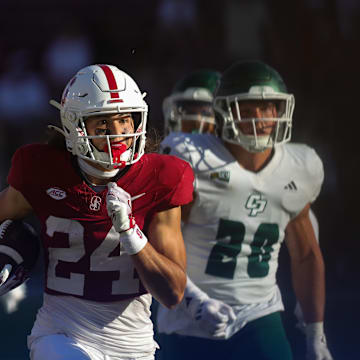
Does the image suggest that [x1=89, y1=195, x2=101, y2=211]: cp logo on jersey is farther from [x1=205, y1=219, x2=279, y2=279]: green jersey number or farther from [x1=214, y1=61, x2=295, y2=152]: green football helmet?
[x1=214, y1=61, x2=295, y2=152]: green football helmet

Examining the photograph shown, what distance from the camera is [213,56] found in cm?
745

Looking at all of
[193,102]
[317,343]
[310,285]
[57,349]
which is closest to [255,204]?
[310,285]

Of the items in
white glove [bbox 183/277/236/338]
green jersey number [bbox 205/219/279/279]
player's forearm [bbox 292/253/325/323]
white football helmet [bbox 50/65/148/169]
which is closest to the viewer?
white football helmet [bbox 50/65/148/169]

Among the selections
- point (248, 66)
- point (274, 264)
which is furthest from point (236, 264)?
point (248, 66)

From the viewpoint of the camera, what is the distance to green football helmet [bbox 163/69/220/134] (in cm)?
559

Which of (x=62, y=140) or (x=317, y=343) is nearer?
(x=62, y=140)

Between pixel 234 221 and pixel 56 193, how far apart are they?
1.17 m

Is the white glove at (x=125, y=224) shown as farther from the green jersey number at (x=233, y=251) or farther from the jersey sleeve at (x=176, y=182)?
the green jersey number at (x=233, y=251)

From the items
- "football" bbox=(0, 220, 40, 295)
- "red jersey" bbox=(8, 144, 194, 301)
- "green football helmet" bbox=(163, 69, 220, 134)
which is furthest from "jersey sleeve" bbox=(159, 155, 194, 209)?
"green football helmet" bbox=(163, 69, 220, 134)

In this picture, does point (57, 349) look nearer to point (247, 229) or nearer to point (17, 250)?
point (17, 250)

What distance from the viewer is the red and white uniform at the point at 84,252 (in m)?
2.83

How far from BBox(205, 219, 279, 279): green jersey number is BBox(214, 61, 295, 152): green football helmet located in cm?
34

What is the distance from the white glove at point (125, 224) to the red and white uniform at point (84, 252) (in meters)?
0.16

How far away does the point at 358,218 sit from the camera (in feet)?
24.1
